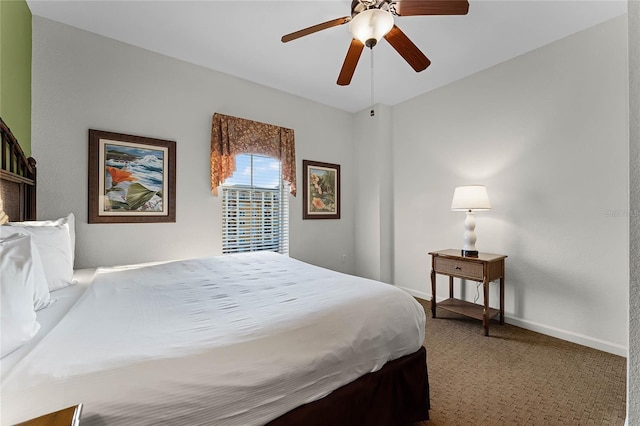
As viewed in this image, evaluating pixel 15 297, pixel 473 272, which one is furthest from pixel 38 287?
pixel 473 272

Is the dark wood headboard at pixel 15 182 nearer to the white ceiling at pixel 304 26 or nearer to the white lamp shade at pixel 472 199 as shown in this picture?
the white ceiling at pixel 304 26

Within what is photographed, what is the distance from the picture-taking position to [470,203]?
9.06ft

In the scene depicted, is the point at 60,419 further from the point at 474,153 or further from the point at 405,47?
the point at 474,153

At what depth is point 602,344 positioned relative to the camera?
235 centimetres

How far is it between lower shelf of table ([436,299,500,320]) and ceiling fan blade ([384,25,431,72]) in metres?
2.38

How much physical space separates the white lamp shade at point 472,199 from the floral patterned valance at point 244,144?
80.1 inches

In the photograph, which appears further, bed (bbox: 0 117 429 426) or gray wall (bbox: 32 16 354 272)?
gray wall (bbox: 32 16 354 272)

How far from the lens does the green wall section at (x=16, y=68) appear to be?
1.77 m

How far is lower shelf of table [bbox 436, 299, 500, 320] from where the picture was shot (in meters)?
2.79

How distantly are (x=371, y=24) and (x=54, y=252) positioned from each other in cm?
234

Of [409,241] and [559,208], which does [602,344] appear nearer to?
[559,208]

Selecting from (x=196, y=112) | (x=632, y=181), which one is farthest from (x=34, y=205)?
(x=632, y=181)

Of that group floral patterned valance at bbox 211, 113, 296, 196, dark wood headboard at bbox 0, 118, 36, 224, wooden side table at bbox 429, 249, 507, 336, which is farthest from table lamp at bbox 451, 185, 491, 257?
dark wood headboard at bbox 0, 118, 36, 224

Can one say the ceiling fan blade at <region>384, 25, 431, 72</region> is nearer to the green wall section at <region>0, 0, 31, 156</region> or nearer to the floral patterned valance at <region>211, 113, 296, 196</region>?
the floral patterned valance at <region>211, 113, 296, 196</region>
